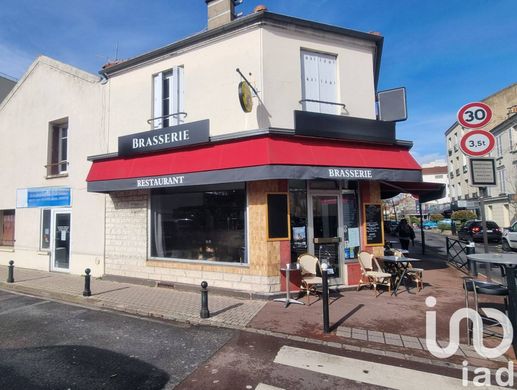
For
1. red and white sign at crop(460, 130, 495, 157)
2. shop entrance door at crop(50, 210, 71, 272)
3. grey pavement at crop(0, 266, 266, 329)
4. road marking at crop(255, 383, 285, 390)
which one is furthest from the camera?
shop entrance door at crop(50, 210, 71, 272)

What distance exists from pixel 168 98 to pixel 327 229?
565 cm

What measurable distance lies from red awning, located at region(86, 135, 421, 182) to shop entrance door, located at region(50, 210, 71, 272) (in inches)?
161

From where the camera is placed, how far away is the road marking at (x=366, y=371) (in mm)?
3822

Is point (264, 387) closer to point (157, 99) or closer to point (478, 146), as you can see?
point (478, 146)

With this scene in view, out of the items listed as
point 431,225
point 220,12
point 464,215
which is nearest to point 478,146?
point 220,12

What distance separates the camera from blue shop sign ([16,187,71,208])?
11.4 meters

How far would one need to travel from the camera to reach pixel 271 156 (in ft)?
22.9

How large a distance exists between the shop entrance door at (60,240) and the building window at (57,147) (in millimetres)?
1619

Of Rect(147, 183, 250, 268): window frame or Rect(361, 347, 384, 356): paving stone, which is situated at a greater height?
Rect(147, 183, 250, 268): window frame

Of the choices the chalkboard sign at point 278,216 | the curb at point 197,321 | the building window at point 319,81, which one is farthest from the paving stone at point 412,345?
the building window at point 319,81

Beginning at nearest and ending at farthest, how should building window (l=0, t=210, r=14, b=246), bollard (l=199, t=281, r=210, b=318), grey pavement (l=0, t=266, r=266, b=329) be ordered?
bollard (l=199, t=281, r=210, b=318) → grey pavement (l=0, t=266, r=266, b=329) → building window (l=0, t=210, r=14, b=246)

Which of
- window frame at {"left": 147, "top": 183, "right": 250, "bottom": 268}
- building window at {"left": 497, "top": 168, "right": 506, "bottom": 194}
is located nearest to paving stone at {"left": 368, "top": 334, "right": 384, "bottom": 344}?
window frame at {"left": 147, "top": 183, "right": 250, "bottom": 268}

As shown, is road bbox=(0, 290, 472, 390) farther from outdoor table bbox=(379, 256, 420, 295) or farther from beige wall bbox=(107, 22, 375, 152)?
beige wall bbox=(107, 22, 375, 152)

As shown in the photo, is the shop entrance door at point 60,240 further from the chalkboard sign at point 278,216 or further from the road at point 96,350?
the chalkboard sign at point 278,216
